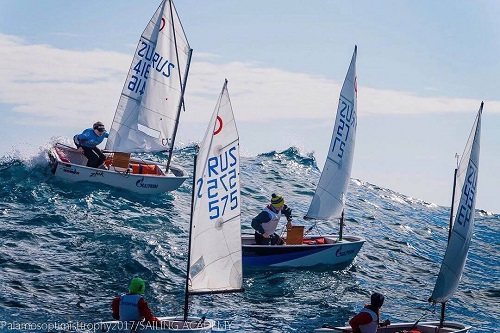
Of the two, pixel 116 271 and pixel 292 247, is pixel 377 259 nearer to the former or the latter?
pixel 292 247

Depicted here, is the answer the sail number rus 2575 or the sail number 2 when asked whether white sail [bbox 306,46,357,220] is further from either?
the sail number 2

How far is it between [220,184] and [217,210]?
0.68 meters

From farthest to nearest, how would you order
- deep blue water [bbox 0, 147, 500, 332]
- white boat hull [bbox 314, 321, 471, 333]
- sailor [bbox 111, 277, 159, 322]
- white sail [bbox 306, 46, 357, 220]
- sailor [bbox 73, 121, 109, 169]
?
sailor [bbox 73, 121, 109, 169], white sail [bbox 306, 46, 357, 220], deep blue water [bbox 0, 147, 500, 332], white boat hull [bbox 314, 321, 471, 333], sailor [bbox 111, 277, 159, 322]

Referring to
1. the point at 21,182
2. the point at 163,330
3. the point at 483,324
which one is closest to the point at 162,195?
the point at 21,182

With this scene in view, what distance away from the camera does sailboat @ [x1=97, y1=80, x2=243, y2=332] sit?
18422mm

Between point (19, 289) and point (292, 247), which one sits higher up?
point (292, 247)

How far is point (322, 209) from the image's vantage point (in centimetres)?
2870

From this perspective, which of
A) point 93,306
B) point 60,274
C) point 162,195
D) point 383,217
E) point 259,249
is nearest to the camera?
point 93,306

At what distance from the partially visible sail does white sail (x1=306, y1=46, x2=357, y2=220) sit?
7.83 meters

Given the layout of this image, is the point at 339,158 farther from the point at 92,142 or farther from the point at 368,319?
the point at 92,142

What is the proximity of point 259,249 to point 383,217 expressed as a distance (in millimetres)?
21949

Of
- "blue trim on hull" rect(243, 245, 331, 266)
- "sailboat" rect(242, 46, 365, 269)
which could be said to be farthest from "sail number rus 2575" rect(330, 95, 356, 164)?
"blue trim on hull" rect(243, 245, 331, 266)

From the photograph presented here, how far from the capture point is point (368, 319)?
17.8 m

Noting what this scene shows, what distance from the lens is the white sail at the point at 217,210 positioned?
1855 cm
